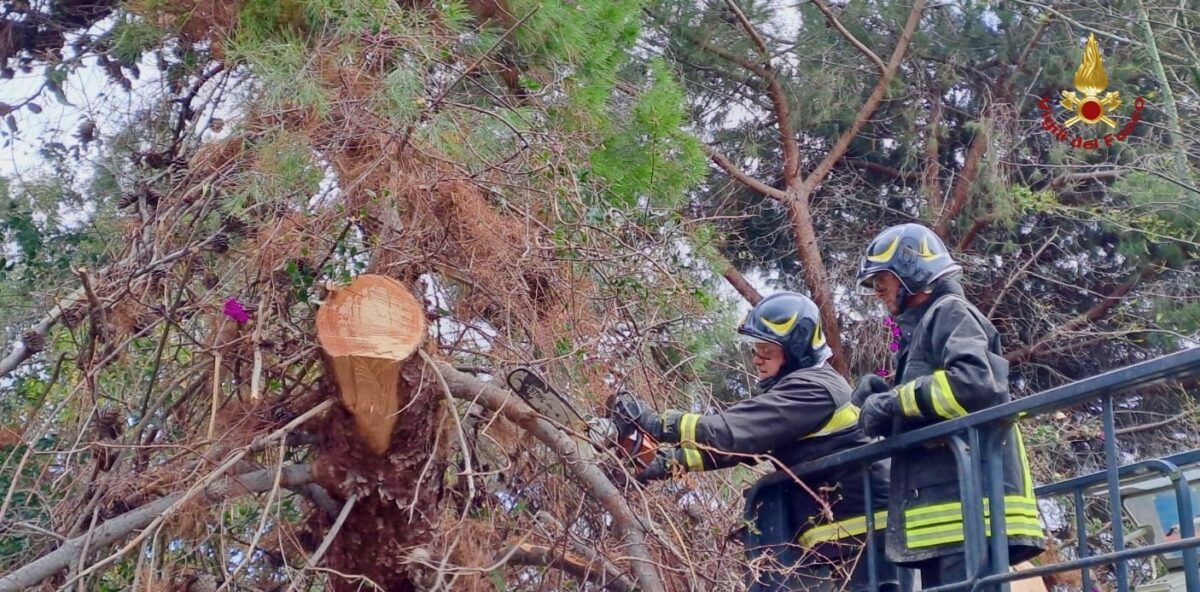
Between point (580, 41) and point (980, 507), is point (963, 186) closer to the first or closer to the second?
point (580, 41)

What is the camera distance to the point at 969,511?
12.3ft

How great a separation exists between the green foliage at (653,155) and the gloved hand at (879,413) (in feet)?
8.35

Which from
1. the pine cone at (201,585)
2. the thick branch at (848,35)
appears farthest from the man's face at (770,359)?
the thick branch at (848,35)

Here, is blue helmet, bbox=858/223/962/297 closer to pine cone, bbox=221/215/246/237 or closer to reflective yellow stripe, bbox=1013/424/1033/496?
reflective yellow stripe, bbox=1013/424/1033/496

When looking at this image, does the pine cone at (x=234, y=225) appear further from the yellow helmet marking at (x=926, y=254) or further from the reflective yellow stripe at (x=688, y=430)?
the yellow helmet marking at (x=926, y=254)

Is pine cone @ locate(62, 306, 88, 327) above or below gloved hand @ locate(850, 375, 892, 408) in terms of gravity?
below

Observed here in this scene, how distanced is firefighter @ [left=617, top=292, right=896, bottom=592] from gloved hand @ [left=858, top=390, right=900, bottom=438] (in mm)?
247

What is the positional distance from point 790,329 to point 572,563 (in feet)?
4.20

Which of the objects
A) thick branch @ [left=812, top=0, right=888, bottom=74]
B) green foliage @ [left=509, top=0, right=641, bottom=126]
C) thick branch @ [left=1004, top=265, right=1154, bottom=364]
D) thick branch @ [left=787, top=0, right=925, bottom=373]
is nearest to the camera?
green foliage @ [left=509, top=0, right=641, bottom=126]

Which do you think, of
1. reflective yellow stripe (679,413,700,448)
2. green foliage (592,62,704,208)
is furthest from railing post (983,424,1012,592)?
green foliage (592,62,704,208)

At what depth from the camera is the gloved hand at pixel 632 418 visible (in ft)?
15.5

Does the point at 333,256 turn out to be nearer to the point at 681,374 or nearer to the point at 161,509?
the point at 161,509

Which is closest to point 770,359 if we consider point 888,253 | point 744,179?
point 888,253

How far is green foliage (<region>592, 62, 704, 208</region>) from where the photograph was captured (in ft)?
22.0
